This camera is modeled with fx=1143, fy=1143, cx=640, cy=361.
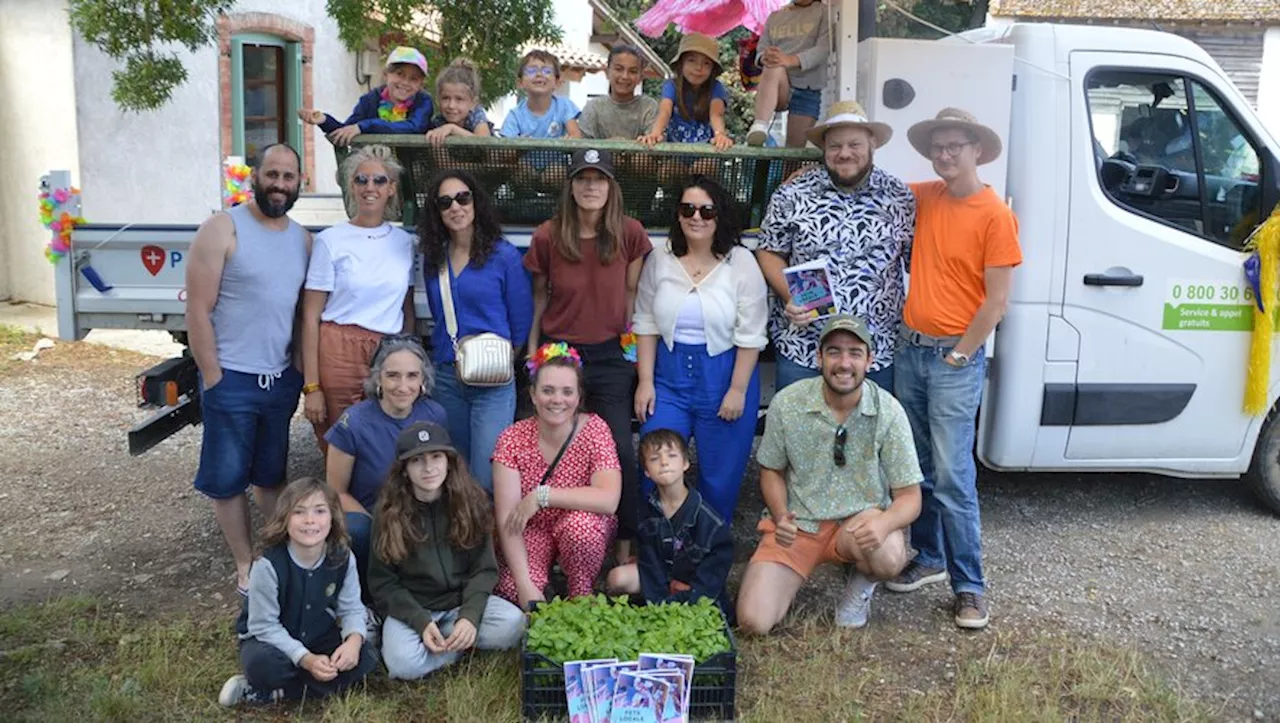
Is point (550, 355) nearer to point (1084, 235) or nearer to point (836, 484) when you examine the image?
point (836, 484)

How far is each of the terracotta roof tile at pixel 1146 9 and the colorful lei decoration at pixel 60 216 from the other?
18.0 m

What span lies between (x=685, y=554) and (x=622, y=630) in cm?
65

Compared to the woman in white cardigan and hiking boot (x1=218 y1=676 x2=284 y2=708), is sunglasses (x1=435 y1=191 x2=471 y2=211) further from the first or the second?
hiking boot (x1=218 y1=676 x2=284 y2=708)

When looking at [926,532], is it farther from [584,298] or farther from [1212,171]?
[1212,171]

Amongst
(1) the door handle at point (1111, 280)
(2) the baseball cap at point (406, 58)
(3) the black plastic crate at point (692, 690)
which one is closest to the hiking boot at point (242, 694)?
(3) the black plastic crate at point (692, 690)

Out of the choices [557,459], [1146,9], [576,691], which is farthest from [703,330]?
[1146,9]

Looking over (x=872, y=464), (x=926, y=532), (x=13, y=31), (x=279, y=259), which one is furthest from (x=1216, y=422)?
(x=13, y=31)

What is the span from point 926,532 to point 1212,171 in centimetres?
204

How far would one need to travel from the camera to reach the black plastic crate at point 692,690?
340 centimetres

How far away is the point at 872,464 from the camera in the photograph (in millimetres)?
4055

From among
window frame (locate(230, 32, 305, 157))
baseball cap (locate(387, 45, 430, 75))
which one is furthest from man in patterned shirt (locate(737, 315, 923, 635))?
window frame (locate(230, 32, 305, 157))

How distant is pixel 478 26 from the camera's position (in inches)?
301

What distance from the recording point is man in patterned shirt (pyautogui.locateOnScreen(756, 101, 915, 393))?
4.23 meters

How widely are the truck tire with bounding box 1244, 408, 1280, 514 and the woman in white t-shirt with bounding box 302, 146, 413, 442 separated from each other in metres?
3.93
